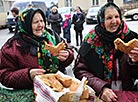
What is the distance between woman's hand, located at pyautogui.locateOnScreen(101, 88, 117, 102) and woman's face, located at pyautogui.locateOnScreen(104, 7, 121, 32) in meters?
0.50

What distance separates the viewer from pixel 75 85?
5.96ft

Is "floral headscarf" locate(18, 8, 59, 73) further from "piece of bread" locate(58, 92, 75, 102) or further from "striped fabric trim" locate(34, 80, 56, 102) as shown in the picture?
"piece of bread" locate(58, 92, 75, 102)

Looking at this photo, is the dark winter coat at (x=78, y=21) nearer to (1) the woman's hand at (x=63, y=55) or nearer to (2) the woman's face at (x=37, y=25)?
(2) the woman's face at (x=37, y=25)

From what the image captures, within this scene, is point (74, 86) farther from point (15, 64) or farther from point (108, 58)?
point (15, 64)

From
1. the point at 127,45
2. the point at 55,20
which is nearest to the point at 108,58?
the point at 127,45

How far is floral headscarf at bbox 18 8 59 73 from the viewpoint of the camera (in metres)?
2.26

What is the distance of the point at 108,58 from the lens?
2.13m

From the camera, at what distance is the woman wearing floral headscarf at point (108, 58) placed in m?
2.13

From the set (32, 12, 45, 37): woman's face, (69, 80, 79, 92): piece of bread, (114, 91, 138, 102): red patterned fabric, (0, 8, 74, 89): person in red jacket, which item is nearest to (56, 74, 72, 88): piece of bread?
(69, 80, 79, 92): piece of bread

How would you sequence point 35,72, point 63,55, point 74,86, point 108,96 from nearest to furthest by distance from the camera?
point 74,86 → point 108,96 → point 35,72 → point 63,55

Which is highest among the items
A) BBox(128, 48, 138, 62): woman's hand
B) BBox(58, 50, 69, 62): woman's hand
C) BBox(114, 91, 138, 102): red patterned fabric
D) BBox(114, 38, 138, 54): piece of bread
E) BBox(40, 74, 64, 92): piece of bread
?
BBox(114, 38, 138, 54): piece of bread

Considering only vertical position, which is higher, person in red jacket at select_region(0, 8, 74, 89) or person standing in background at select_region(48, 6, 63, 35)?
person in red jacket at select_region(0, 8, 74, 89)

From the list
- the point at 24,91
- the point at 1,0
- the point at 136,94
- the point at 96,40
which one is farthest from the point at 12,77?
the point at 1,0

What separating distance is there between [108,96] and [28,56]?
2.37 feet
